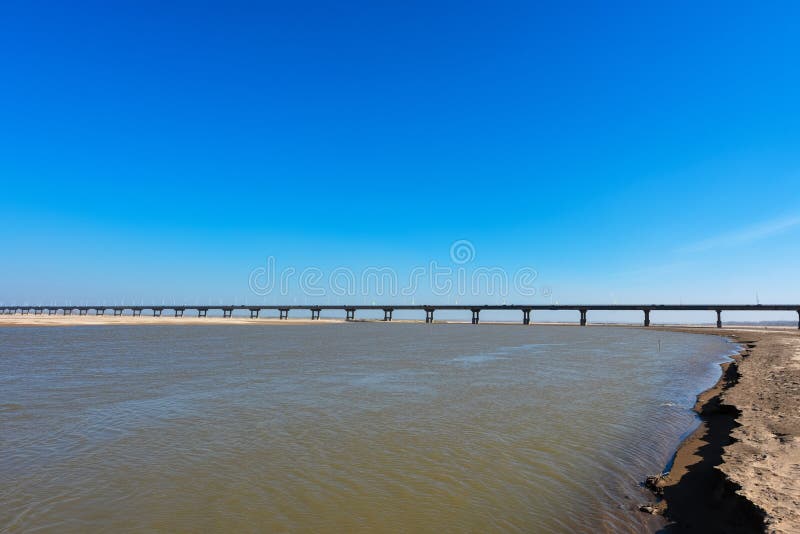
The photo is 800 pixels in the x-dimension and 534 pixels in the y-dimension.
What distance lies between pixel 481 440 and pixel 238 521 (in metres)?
6.39

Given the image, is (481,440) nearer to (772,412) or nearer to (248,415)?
(248,415)

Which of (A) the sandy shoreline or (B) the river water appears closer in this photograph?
(A) the sandy shoreline

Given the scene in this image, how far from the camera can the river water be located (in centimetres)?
662

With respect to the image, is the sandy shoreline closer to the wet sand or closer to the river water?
the wet sand

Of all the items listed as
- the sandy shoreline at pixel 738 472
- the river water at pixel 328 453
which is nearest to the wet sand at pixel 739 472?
the sandy shoreline at pixel 738 472

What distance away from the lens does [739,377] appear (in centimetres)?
2077

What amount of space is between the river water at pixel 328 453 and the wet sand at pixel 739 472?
0.61 meters

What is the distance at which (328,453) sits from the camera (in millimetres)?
9508

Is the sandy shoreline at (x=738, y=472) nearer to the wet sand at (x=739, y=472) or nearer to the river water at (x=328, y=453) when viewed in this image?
the wet sand at (x=739, y=472)

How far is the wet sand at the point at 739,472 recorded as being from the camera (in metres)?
6.16

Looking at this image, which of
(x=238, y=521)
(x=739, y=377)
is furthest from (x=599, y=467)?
(x=739, y=377)

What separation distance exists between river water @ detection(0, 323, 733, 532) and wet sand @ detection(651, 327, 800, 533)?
1.99 feet

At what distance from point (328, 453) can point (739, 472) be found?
7998mm

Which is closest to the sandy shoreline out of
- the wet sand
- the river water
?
the wet sand
